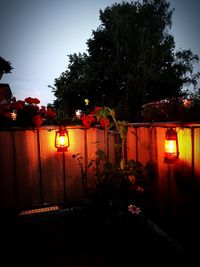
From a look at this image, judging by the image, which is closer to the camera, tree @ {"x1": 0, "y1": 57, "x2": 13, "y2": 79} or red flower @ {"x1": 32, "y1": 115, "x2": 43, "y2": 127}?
red flower @ {"x1": 32, "y1": 115, "x2": 43, "y2": 127}

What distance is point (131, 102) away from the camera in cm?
1964

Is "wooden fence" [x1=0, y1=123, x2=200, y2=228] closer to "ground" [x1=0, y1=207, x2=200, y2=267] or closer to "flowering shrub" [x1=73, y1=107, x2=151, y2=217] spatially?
"flowering shrub" [x1=73, y1=107, x2=151, y2=217]

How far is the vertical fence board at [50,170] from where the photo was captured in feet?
14.4

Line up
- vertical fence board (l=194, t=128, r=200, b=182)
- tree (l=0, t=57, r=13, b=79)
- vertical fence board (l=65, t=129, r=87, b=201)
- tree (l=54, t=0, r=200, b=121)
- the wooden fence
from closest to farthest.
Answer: vertical fence board (l=194, t=128, r=200, b=182)
the wooden fence
vertical fence board (l=65, t=129, r=87, b=201)
tree (l=0, t=57, r=13, b=79)
tree (l=54, t=0, r=200, b=121)

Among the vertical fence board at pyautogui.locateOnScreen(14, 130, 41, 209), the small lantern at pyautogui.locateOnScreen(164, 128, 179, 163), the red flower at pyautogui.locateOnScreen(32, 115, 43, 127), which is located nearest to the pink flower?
the small lantern at pyautogui.locateOnScreen(164, 128, 179, 163)

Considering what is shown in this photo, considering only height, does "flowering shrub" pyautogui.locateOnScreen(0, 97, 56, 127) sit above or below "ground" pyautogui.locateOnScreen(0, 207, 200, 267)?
above

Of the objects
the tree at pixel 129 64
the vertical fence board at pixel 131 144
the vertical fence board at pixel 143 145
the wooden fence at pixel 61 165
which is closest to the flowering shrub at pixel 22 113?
the wooden fence at pixel 61 165

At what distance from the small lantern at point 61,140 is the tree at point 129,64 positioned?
42.4ft

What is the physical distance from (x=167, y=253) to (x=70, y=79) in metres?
20.3

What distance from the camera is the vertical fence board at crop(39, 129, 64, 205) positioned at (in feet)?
14.4

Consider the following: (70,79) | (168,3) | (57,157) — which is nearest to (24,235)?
(57,157)

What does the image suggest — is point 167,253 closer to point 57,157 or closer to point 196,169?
point 196,169

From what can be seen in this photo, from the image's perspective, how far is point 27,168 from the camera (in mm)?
4328

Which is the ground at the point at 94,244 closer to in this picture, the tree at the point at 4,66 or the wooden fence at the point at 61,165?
the wooden fence at the point at 61,165
